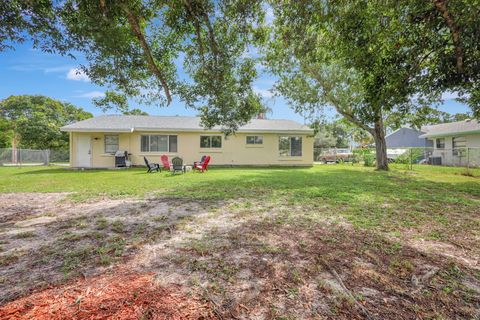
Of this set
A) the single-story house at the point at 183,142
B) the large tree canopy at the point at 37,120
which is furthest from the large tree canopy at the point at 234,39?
the large tree canopy at the point at 37,120

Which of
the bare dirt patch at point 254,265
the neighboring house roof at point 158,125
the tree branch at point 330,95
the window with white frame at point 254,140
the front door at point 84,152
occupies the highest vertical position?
the tree branch at point 330,95

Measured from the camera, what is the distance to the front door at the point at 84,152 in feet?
60.0

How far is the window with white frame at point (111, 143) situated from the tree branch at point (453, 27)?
62.6ft

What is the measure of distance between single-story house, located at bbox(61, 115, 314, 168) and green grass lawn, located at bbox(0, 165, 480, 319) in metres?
12.9

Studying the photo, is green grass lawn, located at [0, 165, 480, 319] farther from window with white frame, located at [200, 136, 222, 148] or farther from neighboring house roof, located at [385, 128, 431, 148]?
neighboring house roof, located at [385, 128, 431, 148]

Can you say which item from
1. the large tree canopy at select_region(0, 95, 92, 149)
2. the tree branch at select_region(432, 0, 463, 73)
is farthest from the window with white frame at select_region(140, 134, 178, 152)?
the large tree canopy at select_region(0, 95, 92, 149)

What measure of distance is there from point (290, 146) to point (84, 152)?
15.6m

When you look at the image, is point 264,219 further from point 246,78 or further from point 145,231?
point 246,78

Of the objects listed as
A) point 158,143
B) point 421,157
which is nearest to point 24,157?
point 158,143

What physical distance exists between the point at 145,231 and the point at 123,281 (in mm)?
1730

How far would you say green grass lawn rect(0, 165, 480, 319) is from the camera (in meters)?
2.38

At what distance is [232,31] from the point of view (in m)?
6.84

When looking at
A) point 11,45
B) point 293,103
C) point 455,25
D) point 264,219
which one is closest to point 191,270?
point 264,219

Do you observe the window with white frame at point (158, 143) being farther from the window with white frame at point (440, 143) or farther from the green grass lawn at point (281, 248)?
the window with white frame at point (440, 143)
